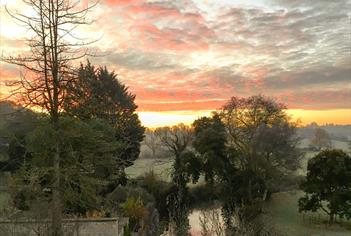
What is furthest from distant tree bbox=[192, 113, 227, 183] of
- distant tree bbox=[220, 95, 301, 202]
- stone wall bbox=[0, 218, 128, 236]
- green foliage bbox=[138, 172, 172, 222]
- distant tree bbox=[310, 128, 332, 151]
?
distant tree bbox=[310, 128, 332, 151]

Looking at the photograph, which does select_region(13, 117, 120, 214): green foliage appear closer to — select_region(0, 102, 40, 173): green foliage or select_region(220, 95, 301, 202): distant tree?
select_region(0, 102, 40, 173): green foliage

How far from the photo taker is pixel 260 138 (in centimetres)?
4606

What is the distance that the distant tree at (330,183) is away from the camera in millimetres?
33594

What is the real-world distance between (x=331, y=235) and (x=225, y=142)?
18.5 m

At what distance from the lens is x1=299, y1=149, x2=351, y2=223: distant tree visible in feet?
110

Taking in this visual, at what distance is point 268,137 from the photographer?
45.9 metres

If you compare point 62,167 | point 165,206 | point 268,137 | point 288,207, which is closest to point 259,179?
point 288,207

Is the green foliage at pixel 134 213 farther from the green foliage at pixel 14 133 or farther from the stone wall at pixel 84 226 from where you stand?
the green foliage at pixel 14 133

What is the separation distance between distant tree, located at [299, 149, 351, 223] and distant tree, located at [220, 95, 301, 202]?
21.3ft

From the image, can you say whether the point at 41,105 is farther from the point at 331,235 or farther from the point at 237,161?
the point at 237,161

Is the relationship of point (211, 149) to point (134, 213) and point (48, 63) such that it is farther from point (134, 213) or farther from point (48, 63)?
point (48, 63)

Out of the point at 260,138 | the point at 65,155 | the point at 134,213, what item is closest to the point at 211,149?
the point at 260,138

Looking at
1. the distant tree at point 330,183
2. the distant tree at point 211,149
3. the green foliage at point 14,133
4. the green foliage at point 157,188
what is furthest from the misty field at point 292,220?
the green foliage at point 14,133

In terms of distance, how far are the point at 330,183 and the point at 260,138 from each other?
1228cm
